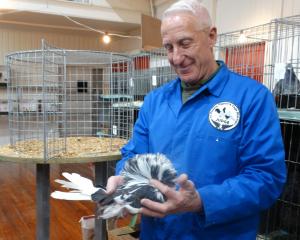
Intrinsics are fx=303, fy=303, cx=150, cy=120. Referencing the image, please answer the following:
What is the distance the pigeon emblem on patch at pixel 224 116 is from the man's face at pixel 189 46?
119 mm

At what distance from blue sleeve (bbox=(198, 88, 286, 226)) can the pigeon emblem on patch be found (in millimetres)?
22

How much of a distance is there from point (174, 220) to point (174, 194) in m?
0.26

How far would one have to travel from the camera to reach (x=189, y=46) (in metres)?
0.85

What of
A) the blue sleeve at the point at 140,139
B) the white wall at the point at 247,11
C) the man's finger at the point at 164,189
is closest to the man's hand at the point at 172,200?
the man's finger at the point at 164,189

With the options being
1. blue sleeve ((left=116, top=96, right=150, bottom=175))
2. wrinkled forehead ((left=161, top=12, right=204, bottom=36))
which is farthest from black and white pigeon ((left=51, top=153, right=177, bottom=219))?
wrinkled forehead ((left=161, top=12, right=204, bottom=36))

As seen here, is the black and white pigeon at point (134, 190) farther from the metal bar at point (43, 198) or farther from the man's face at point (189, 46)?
the metal bar at point (43, 198)

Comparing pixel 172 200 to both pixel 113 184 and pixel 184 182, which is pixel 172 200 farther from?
pixel 113 184

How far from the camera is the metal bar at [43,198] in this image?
133 centimetres

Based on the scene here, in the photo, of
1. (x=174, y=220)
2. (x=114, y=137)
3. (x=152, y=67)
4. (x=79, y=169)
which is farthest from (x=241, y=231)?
(x=79, y=169)

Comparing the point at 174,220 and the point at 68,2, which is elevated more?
the point at 68,2

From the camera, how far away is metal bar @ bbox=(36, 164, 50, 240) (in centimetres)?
133

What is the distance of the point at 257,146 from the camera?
763 mm

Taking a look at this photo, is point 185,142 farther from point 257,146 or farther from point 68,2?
point 68,2

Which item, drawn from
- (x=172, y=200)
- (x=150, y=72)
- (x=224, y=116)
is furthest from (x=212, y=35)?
(x=150, y=72)
